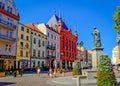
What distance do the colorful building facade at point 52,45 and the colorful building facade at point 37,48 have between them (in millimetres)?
2538

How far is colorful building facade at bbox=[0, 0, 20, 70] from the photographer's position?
4234 centimetres

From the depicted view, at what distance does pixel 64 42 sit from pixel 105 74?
2609 inches

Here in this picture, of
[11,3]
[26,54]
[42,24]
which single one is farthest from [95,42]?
[42,24]

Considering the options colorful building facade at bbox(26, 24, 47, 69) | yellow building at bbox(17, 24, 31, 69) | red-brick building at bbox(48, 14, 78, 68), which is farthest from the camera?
red-brick building at bbox(48, 14, 78, 68)

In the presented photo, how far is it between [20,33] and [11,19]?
5.25 m

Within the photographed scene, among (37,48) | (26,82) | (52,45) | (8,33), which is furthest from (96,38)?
(52,45)

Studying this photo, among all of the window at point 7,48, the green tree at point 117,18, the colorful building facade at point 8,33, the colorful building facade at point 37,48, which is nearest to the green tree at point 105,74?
the green tree at point 117,18

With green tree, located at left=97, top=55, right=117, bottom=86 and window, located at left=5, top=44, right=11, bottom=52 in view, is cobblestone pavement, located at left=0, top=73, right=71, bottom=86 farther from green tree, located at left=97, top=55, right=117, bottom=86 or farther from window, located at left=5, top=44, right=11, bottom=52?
window, located at left=5, top=44, right=11, bottom=52

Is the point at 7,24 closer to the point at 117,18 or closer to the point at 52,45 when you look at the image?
the point at 117,18

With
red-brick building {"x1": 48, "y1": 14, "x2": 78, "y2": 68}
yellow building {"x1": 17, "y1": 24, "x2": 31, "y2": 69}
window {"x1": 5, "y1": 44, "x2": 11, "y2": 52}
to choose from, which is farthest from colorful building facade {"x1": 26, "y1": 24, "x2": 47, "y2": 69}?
red-brick building {"x1": 48, "y1": 14, "x2": 78, "y2": 68}

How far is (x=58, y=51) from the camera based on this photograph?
72750 millimetres

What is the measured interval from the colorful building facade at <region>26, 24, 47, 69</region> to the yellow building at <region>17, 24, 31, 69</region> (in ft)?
6.73

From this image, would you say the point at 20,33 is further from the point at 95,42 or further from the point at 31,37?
the point at 95,42

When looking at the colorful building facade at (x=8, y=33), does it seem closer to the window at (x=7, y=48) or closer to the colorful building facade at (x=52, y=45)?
the window at (x=7, y=48)
